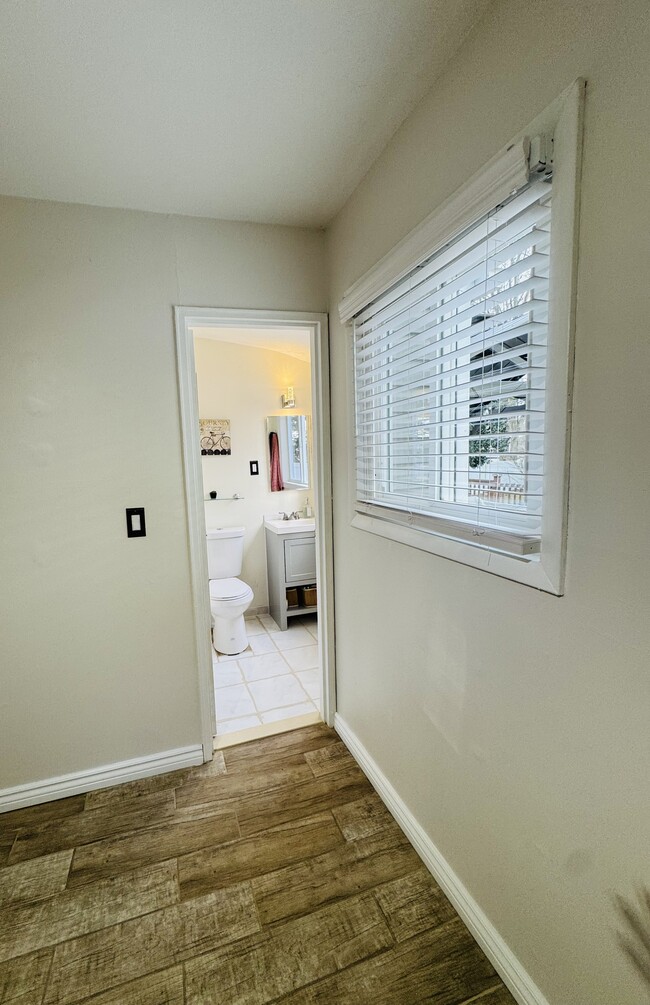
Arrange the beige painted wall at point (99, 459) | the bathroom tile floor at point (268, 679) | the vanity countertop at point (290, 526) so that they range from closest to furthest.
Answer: the beige painted wall at point (99, 459), the bathroom tile floor at point (268, 679), the vanity countertop at point (290, 526)

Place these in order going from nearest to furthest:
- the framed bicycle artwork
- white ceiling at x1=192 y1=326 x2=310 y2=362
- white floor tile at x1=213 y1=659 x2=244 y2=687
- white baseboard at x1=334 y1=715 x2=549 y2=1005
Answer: white baseboard at x1=334 y1=715 x2=549 y2=1005 < white floor tile at x1=213 y1=659 x2=244 y2=687 < white ceiling at x1=192 y1=326 x2=310 y2=362 < the framed bicycle artwork

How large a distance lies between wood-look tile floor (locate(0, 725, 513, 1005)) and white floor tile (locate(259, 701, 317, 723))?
1.39ft

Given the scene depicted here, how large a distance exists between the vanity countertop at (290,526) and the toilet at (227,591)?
25cm

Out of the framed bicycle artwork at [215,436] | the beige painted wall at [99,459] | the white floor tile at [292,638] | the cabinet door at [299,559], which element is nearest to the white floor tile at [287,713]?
the beige painted wall at [99,459]

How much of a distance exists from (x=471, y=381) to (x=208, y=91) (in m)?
1.07

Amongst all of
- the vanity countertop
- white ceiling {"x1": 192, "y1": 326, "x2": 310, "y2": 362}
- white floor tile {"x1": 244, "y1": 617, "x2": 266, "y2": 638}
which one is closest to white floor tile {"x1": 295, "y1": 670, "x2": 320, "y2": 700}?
white floor tile {"x1": 244, "y1": 617, "x2": 266, "y2": 638}

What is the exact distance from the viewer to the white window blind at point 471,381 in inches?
39.6

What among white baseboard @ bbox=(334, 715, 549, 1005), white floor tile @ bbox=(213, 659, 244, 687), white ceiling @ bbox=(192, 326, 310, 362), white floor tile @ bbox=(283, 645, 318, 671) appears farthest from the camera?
white ceiling @ bbox=(192, 326, 310, 362)

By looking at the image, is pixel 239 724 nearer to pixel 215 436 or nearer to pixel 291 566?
pixel 291 566

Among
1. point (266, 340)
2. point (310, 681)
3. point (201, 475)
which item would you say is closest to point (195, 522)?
point (201, 475)

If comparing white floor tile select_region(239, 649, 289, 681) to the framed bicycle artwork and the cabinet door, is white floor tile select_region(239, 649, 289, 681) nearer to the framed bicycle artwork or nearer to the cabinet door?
the cabinet door

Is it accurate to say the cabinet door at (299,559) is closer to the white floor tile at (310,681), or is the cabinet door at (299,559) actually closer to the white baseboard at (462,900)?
the white floor tile at (310,681)

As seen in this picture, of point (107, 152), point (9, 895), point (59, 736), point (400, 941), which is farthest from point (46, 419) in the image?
point (400, 941)

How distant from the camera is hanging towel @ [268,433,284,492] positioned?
3852 mm
